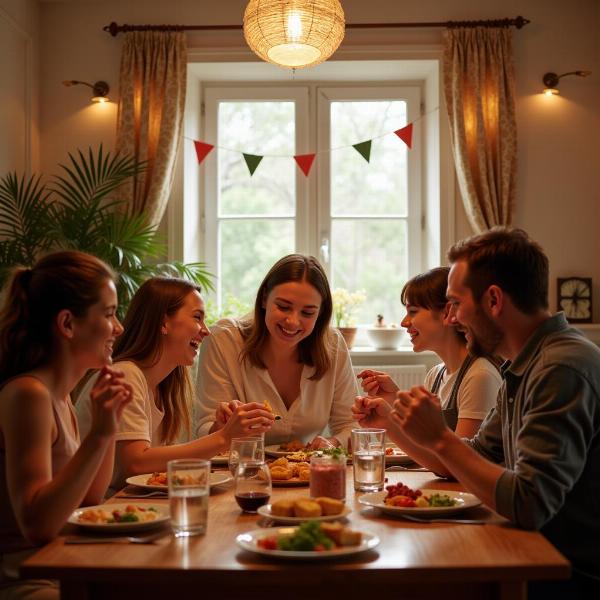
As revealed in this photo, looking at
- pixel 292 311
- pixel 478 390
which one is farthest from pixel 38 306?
pixel 478 390

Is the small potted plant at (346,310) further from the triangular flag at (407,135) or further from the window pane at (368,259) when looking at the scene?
the triangular flag at (407,135)

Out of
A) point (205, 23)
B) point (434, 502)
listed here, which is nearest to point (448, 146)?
point (205, 23)

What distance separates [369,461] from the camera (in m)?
1.99

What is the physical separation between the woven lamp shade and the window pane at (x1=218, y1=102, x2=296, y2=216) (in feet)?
5.50

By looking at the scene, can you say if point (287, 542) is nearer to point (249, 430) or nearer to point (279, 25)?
point (249, 430)

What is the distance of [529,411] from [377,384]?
1068 mm

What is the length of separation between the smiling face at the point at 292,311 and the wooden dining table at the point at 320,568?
4.45 feet

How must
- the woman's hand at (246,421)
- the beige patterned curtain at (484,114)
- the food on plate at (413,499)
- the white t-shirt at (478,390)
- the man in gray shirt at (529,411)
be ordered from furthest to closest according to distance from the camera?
the beige patterned curtain at (484,114) → the white t-shirt at (478,390) → the woman's hand at (246,421) → the food on plate at (413,499) → the man in gray shirt at (529,411)

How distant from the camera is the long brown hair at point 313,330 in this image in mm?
3000

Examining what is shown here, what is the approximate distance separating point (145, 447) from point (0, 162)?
2940 mm

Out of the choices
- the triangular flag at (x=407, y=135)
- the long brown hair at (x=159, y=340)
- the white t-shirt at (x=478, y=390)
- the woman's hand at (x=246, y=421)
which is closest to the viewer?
the woman's hand at (x=246, y=421)

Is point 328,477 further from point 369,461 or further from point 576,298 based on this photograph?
point 576,298

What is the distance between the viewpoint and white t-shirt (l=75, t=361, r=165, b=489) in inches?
89.9

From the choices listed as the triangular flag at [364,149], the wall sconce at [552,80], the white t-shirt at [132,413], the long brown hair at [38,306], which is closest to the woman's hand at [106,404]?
the long brown hair at [38,306]
